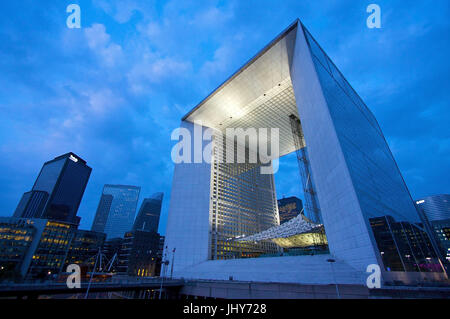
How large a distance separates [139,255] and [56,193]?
418 feet

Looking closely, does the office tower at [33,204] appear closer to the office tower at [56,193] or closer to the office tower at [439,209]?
the office tower at [56,193]

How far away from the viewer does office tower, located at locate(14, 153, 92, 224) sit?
6712 inches

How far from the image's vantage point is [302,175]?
2029 inches

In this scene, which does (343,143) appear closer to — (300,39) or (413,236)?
(413,236)

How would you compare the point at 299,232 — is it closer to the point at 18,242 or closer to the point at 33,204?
the point at 18,242

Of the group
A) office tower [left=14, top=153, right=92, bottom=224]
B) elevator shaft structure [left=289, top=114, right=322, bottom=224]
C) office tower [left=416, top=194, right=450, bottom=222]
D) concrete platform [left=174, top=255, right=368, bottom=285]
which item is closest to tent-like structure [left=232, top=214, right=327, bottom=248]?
elevator shaft structure [left=289, top=114, right=322, bottom=224]

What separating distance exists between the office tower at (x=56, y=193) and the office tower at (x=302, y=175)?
177186 mm

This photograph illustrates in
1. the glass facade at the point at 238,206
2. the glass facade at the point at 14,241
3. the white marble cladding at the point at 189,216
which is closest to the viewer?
the white marble cladding at the point at 189,216

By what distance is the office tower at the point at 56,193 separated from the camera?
170475 millimetres

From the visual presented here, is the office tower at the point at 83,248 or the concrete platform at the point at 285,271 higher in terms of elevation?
the office tower at the point at 83,248

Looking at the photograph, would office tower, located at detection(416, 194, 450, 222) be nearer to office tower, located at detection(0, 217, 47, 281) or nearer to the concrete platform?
the concrete platform

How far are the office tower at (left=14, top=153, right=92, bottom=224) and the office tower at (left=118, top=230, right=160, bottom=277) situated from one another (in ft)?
360

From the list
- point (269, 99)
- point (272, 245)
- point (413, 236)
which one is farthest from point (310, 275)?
point (272, 245)

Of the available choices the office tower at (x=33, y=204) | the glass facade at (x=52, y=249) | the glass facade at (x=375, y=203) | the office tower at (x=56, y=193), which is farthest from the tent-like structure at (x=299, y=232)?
the office tower at (x=33, y=204)
